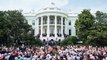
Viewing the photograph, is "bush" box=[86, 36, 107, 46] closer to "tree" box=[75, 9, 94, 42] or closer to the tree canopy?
the tree canopy

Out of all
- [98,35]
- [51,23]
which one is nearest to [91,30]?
[98,35]

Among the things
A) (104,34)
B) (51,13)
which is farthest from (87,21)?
(51,13)

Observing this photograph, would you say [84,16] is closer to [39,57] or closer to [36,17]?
[36,17]

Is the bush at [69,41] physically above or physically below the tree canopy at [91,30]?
below

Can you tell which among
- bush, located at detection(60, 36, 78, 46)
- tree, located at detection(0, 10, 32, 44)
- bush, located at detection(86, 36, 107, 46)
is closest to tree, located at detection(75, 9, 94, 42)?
bush, located at detection(60, 36, 78, 46)

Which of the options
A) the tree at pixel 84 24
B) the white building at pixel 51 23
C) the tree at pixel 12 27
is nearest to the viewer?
the tree at pixel 12 27

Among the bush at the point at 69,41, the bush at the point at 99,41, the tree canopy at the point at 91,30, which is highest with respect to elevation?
the tree canopy at the point at 91,30

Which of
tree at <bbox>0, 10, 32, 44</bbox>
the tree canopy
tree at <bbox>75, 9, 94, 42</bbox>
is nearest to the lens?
tree at <bbox>0, 10, 32, 44</bbox>

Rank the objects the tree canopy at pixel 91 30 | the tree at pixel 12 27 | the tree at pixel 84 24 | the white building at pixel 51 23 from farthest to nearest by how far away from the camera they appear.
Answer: the white building at pixel 51 23
the tree at pixel 84 24
the tree canopy at pixel 91 30
the tree at pixel 12 27

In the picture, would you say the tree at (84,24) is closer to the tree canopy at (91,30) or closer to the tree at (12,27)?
the tree canopy at (91,30)

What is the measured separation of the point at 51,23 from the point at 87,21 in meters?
14.7

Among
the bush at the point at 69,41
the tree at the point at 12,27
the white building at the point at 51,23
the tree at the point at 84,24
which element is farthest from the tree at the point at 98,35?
the white building at the point at 51,23

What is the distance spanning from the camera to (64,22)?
7438 cm

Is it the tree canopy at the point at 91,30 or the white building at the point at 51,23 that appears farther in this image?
the white building at the point at 51,23
